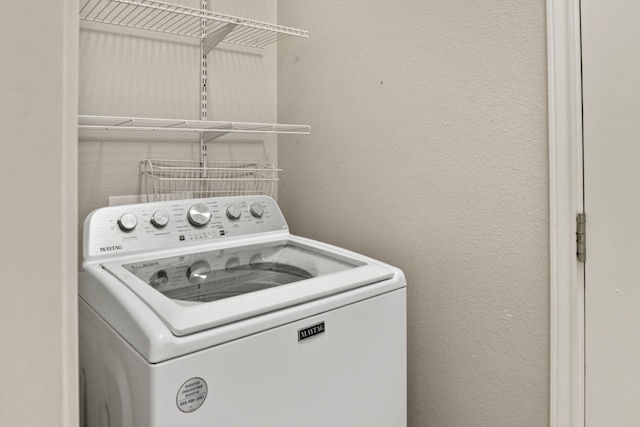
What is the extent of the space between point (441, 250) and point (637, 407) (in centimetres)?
59

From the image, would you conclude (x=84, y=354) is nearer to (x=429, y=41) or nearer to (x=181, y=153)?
(x=181, y=153)

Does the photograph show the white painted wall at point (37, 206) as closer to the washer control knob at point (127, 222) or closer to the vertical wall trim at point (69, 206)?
the vertical wall trim at point (69, 206)

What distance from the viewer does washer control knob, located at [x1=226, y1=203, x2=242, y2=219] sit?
1.48 m

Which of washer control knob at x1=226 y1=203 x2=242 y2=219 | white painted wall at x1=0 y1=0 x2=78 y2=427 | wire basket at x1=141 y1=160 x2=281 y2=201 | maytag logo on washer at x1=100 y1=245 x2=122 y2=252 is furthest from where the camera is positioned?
wire basket at x1=141 y1=160 x2=281 y2=201

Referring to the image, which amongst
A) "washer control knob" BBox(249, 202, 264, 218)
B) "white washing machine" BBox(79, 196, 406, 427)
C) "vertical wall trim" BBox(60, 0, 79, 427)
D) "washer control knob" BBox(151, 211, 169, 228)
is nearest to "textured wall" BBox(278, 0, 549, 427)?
"white washing machine" BBox(79, 196, 406, 427)

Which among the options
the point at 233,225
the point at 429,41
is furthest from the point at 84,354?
the point at 429,41

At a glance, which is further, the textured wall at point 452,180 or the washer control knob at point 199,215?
the washer control knob at point 199,215

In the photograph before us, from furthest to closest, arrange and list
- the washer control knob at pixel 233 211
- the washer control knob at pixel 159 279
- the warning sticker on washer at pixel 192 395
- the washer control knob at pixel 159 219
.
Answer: the washer control knob at pixel 233 211, the washer control knob at pixel 159 219, the washer control knob at pixel 159 279, the warning sticker on washer at pixel 192 395

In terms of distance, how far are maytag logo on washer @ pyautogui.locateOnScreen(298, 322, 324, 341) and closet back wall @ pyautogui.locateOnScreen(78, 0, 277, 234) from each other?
102 cm

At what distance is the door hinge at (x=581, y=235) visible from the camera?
1021mm

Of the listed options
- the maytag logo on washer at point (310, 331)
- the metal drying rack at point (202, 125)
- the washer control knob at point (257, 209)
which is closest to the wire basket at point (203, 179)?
the metal drying rack at point (202, 125)

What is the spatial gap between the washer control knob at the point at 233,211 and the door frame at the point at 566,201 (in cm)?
99

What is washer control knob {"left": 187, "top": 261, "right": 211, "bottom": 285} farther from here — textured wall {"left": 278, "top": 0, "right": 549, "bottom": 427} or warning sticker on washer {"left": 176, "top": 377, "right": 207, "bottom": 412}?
textured wall {"left": 278, "top": 0, "right": 549, "bottom": 427}

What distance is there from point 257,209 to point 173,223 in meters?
0.32
